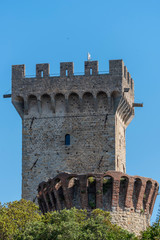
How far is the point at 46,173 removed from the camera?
227 ft

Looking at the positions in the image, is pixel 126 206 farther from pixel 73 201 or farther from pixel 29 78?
pixel 29 78

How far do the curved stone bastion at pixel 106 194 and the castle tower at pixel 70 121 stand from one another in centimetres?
588

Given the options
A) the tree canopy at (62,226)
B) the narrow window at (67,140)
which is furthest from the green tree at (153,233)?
the narrow window at (67,140)

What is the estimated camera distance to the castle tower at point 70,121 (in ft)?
225

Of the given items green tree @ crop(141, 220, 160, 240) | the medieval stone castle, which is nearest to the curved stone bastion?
green tree @ crop(141, 220, 160, 240)

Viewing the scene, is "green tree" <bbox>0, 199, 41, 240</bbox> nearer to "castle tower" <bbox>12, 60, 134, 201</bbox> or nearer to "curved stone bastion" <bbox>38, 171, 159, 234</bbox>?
"curved stone bastion" <bbox>38, 171, 159, 234</bbox>

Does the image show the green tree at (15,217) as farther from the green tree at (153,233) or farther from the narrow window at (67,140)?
the narrow window at (67,140)

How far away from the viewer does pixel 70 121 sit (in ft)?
228

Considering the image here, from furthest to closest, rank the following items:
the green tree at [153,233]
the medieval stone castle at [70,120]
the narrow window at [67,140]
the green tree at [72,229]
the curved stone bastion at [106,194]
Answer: the narrow window at [67,140] → the medieval stone castle at [70,120] → the curved stone bastion at [106,194] → the green tree at [153,233] → the green tree at [72,229]

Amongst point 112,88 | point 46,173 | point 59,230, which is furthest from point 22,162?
point 59,230

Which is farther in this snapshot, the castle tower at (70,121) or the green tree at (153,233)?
the castle tower at (70,121)

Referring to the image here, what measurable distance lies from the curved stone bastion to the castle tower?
5.88 m

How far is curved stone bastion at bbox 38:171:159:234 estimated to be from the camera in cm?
6116

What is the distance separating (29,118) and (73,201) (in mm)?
10905
